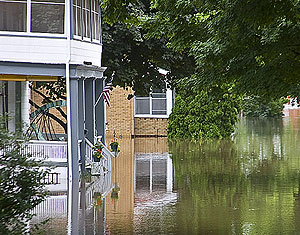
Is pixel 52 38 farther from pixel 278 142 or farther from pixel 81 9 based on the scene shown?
pixel 278 142

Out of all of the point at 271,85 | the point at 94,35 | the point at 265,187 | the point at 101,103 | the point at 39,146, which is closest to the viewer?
the point at 271,85

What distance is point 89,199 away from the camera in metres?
16.6

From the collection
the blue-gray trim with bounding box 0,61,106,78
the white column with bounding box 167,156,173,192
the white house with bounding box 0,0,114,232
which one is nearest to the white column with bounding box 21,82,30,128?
the white house with bounding box 0,0,114,232

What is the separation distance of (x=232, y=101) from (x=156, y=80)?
319 inches

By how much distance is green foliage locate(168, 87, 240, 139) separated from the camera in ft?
114

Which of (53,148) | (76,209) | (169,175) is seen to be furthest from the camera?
(169,175)

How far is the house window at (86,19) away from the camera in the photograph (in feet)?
66.1

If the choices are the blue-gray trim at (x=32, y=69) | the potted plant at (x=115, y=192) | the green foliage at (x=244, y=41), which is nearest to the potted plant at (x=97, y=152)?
the potted plant at (x=115, y=192)

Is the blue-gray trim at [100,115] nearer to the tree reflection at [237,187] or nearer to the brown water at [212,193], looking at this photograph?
the brown water at [212,193]

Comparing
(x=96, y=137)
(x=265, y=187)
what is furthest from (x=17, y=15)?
(x=265, y=187)

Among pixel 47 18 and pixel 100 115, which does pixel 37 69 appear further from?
pixel 100 115

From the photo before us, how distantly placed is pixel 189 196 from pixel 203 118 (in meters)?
18.3

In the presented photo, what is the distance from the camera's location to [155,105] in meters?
38.2

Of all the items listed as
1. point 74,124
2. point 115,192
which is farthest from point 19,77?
point 115,192
